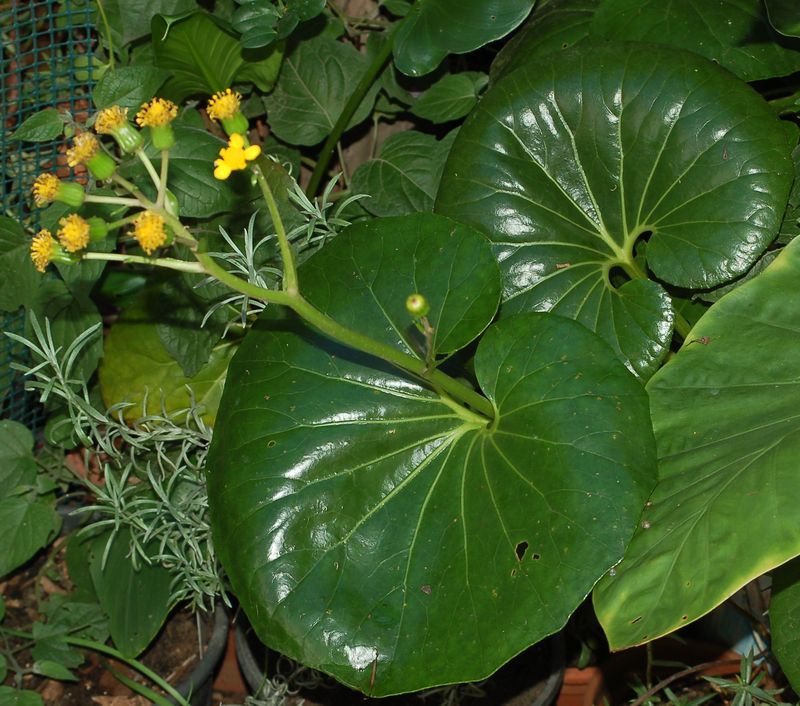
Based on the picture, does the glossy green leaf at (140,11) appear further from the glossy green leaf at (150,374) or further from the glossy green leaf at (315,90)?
the glossy green leaf at (150,374)

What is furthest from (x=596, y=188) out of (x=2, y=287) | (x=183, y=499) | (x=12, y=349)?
(x=12, y=349)

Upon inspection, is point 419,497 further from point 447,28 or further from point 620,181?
point 447,28

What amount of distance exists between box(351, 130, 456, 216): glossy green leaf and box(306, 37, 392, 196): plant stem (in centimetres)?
7

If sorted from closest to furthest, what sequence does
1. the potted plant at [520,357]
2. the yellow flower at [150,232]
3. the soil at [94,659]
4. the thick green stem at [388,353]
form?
the yellow flower at [150,232] → the thick green stem at [388,353] → the potted plant at [520,357] → the soil at [94,659]

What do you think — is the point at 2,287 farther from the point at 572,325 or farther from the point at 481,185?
the point at 572,325

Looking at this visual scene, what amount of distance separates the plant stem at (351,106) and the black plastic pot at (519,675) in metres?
0.85

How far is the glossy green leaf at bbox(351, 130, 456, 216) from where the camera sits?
1643 millimetres

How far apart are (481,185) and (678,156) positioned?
0.27 meters

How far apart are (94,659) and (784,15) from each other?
1578mm


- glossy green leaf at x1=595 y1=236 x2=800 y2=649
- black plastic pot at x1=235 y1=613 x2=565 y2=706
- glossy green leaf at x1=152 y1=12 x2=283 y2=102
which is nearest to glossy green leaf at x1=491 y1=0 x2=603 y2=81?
glossy green leaf at x1=152 y1=12 x2=283 y2=102

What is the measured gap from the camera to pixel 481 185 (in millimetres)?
1340

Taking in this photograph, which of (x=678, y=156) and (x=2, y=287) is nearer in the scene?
(x=678, y=156)

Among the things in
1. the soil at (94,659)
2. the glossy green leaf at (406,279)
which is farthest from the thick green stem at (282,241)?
the soil at (94,659)

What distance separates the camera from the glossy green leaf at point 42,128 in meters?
1.46
